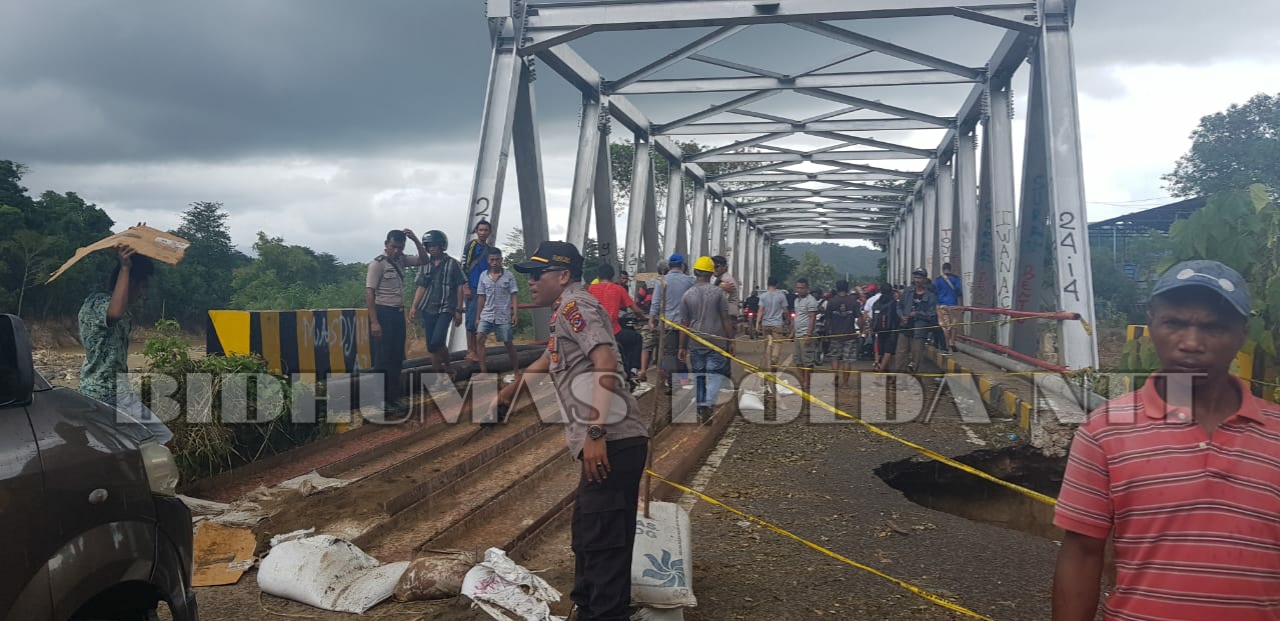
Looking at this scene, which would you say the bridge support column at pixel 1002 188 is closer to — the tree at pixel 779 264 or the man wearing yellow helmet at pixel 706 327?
the man wearing yellow helmet at pixel 706 327

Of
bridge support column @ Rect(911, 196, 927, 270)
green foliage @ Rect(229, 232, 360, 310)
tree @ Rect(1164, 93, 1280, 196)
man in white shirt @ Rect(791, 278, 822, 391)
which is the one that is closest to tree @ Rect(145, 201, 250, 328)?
green foliage @ Rect(229, 232, 360, 310)

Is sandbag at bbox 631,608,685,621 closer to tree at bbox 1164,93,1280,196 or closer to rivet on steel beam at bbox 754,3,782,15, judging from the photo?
rivet on steel beam at bbox 754,3,782,15

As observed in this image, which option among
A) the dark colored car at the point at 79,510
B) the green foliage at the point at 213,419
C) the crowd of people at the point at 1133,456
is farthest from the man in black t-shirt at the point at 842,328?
the dark colored car at the point at 79,510

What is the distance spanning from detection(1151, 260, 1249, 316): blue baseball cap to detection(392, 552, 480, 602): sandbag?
10.0 ft

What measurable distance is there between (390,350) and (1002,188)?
33.9 feet

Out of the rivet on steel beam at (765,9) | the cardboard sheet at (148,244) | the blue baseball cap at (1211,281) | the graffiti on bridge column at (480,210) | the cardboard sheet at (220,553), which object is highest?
the rivet on steel beam at (765,9)

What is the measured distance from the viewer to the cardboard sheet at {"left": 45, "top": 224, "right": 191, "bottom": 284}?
419cm

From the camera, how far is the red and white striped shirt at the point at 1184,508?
1.86m

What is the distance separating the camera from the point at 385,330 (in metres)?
7.91

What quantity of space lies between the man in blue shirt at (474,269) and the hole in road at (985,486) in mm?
4439

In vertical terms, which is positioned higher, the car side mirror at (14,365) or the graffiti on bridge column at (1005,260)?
the graffiti on bridge column at (1005,260)

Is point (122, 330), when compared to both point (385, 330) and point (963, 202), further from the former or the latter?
point (963, 202)

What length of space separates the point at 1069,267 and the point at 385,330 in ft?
25.0

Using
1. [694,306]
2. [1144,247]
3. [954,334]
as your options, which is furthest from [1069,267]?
[1144,247]
